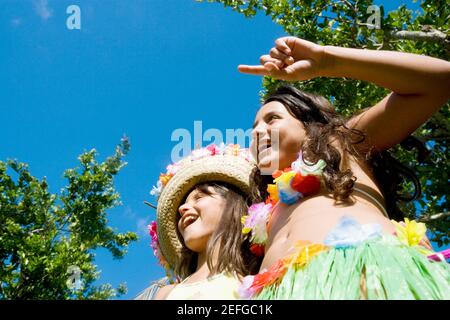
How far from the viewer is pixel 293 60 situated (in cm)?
204

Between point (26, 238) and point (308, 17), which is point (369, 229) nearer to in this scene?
point (308, 17)

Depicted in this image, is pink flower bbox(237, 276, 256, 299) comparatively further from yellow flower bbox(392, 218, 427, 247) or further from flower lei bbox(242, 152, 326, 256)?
yellow flower bbox(392, 218, 427, 247)

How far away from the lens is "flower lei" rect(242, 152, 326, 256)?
1979 mm

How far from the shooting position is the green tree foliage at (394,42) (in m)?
4.90

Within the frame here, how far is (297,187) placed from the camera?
2.00m

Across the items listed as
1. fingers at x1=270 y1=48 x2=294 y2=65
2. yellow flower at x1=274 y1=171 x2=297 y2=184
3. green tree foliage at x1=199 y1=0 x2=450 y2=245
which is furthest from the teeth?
green tree foliage at x1=199 y1=0 x2=450 y2=245

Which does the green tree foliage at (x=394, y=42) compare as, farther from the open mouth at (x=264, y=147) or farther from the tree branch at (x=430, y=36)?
the open mouth at (x=264, y=147)

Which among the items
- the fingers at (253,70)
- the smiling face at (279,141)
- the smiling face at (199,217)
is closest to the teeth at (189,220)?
the smiling face at (199,217)

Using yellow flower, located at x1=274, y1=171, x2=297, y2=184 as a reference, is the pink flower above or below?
below

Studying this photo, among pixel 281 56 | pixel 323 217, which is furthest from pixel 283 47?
pixel 323 217

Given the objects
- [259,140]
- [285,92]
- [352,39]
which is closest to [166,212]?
[259,140]

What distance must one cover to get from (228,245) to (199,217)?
242mm

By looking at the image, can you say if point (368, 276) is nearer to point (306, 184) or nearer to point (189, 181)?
point (306, 184)

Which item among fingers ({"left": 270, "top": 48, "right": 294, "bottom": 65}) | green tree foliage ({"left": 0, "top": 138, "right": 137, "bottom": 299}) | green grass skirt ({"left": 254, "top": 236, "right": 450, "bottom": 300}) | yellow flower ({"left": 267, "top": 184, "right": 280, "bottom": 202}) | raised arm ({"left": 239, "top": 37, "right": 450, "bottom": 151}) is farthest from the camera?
green tree foliage ({"left": 0, "top": 138, "right": 137, "bottom": 299})
